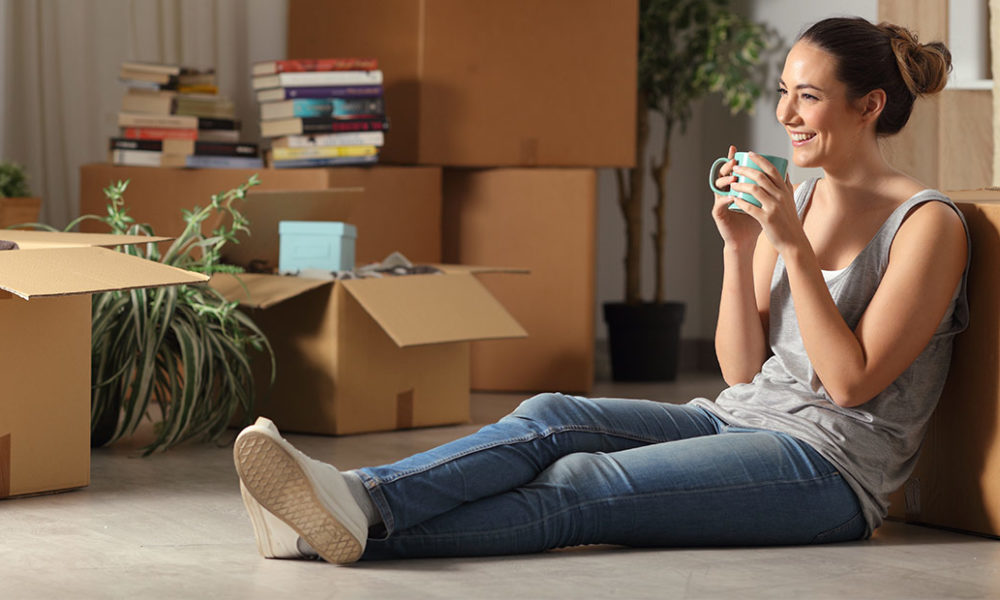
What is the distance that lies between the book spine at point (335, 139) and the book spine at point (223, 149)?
0.10 metres

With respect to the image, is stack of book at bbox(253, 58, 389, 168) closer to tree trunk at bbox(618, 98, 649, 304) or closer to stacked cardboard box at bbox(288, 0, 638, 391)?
stacked cardboard box at bbox(288, 0, 638, 391)

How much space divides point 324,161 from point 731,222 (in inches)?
71.6

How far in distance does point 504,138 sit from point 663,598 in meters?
2.27

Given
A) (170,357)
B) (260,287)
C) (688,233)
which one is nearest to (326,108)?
(260,287)

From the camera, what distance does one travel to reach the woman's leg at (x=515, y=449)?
154 cm

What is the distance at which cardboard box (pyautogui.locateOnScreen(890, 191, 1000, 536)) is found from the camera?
173 centimetres

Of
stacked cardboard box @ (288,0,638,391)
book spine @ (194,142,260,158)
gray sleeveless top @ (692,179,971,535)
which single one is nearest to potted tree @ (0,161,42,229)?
book spine @ (194,142,260,158)

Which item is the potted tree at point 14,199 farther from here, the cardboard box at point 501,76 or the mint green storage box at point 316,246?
the cardboard box at point 501,76

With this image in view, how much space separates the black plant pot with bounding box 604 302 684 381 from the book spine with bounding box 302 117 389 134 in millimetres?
1007

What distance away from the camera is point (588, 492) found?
159 centimetres

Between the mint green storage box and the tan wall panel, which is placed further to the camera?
the mint green storage box

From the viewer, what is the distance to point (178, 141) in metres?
3.34

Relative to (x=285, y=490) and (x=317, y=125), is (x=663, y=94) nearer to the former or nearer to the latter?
(x=317, y=125)

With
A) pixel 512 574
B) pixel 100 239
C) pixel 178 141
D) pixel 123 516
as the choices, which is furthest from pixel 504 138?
pixel 512 574
